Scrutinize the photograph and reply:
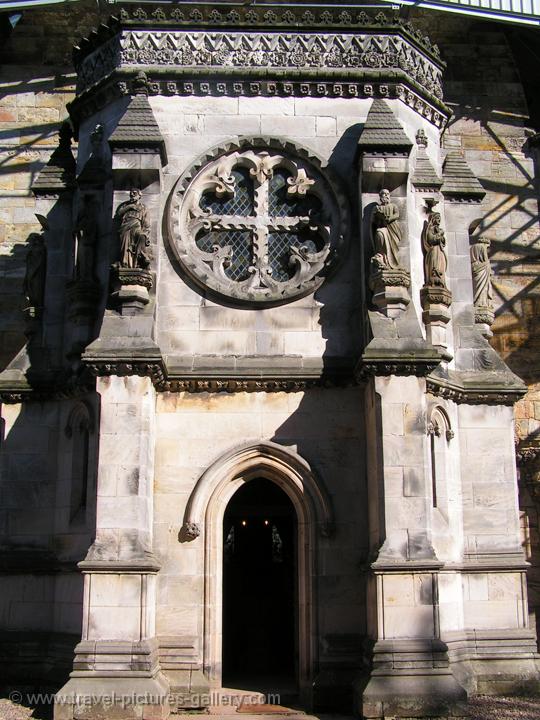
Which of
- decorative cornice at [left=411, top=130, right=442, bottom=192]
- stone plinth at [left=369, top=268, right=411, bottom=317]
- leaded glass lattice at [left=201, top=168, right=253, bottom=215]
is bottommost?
stone plinth at [left=369, top=268, right=411, bottom=317]

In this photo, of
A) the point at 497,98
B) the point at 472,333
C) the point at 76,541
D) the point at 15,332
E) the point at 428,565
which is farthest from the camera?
the point at 497,98

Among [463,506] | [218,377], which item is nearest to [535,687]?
[463,506]

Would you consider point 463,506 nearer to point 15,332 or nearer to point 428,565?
point 428,565

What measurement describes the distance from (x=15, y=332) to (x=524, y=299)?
10823mm

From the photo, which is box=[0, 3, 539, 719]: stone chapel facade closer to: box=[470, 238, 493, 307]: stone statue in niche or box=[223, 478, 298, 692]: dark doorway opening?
box=[470, 238, 493, 307]: stone statue in niche

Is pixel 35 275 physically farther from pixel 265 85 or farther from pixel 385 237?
pixel 385 237

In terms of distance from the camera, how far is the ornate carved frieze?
1412cm

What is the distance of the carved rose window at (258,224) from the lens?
13.6 m

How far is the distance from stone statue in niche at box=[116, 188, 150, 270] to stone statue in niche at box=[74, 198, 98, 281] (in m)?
0.95

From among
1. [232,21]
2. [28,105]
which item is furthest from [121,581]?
[28,105]

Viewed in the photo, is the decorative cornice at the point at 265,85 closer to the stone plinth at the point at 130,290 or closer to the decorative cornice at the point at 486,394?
the stone plinth at the point at 130,290

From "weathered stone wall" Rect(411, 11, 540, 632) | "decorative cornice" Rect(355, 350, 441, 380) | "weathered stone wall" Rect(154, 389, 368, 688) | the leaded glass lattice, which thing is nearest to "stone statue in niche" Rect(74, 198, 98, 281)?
the leaded glass lattice

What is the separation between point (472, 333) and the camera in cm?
1481

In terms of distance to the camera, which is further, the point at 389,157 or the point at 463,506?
the point at 463,506
